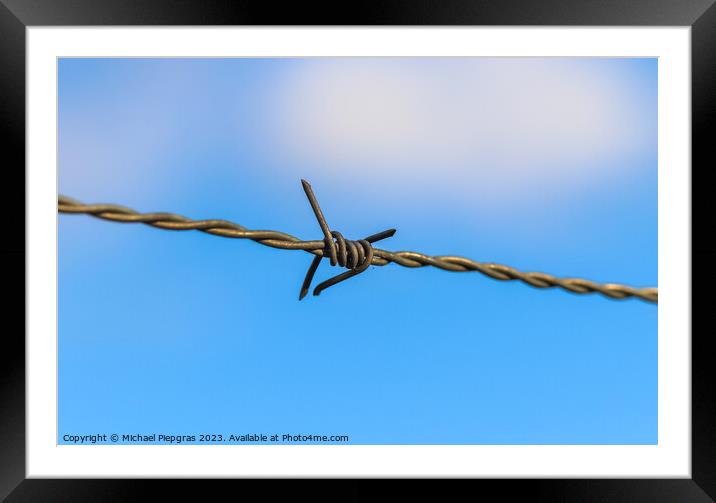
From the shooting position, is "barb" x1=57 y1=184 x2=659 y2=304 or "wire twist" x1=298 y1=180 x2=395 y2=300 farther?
"wire twist" x1=298 y1=180 x2=395 y2=300

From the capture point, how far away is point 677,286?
1634 mm

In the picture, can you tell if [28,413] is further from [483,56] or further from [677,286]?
[677,286]

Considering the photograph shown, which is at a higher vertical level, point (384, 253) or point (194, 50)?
point (194, 50)

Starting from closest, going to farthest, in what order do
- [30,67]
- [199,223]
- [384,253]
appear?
[199,223] → [384,253] → [30,67]

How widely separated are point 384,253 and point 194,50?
2.92 ft

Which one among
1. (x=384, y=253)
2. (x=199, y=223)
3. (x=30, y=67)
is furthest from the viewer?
(x=30, y=67)

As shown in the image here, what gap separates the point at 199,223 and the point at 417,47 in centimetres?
94

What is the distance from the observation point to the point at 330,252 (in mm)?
1212

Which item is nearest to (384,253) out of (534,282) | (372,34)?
(534,282)

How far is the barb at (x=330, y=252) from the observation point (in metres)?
1.01

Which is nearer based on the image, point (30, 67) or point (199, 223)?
point (199, 223)

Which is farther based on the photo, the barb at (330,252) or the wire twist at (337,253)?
the wire twist at (337,253)

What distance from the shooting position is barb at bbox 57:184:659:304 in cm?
101

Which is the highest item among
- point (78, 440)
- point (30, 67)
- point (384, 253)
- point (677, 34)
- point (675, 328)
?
point (677, 34)
